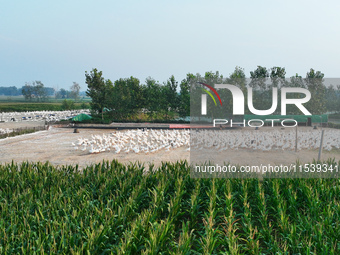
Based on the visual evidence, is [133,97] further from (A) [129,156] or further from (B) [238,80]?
(A) [129,156]

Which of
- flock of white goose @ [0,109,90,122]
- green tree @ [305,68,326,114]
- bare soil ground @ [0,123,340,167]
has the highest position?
green tree @ [305,68,326,114]

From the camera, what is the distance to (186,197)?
27.3 ft

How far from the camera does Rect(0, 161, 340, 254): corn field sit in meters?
5.32

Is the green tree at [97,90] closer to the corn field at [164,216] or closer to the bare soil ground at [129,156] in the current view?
the bare soil ground at [129,156]

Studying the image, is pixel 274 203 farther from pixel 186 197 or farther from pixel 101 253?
pixel 101 253

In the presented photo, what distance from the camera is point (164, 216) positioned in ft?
24.0

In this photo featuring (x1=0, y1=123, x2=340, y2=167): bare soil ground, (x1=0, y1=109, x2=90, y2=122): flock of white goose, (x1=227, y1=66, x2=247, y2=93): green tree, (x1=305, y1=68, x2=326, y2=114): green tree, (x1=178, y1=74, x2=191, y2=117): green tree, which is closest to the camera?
(x1=0, y1=123, x2=340, y2=167): bare soil ground

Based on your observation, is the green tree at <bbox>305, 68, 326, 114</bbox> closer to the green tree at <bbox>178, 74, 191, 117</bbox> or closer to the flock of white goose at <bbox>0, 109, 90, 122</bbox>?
the green tree at <bbox>178, 74, 191, 117</bbox>

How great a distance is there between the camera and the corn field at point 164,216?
5.32 metres

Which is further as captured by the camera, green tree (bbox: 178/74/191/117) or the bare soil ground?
green tree (bbox: 178/74/191/117)

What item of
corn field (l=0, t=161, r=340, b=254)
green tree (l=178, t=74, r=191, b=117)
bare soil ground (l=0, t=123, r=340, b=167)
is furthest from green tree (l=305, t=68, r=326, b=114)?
green tree (l=178, t=74, r=191, b=117)

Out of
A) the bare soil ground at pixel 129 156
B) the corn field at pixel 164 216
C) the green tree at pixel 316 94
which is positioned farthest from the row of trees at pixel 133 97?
the corn field at pixel 164 216

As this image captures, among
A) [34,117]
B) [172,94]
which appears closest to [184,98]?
[172,94]

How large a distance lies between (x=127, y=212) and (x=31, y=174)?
14.4 ft
